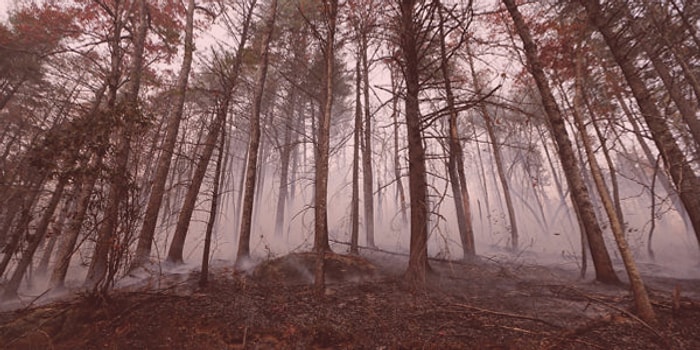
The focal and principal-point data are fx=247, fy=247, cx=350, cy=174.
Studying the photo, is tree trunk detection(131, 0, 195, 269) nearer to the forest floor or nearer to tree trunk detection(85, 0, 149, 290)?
tree trunk detection(85, 0, 149, 290)

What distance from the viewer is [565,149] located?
446 centimetres

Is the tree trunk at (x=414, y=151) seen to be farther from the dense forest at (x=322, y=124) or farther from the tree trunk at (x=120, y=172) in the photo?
the tree trunk at (x=120, y=172)

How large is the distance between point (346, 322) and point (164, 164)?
6839 mm

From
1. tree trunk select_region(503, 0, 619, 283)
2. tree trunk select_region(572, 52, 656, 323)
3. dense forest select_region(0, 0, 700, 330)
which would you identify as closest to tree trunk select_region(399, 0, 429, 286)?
dense forest select_region(0, 0, 700, 330)

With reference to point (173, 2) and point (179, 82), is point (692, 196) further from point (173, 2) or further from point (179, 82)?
point (173, 2)

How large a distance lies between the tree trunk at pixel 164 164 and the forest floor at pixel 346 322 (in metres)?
2.86

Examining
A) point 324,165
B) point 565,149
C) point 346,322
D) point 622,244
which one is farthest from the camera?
point 565,149

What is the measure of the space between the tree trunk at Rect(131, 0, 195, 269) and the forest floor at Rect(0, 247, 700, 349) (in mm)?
2865

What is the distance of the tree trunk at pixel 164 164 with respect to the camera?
617cm

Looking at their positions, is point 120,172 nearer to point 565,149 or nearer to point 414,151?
point 414,151

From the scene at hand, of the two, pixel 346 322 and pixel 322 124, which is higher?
pixel 322 124

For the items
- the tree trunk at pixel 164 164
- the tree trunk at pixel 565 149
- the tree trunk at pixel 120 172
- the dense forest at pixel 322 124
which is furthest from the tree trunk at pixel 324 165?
the tree trunk at pixel 164 164

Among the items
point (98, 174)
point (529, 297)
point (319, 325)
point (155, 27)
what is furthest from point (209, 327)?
point (155, 27)

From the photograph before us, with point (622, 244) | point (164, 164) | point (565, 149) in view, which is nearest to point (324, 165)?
point (622, 244)
